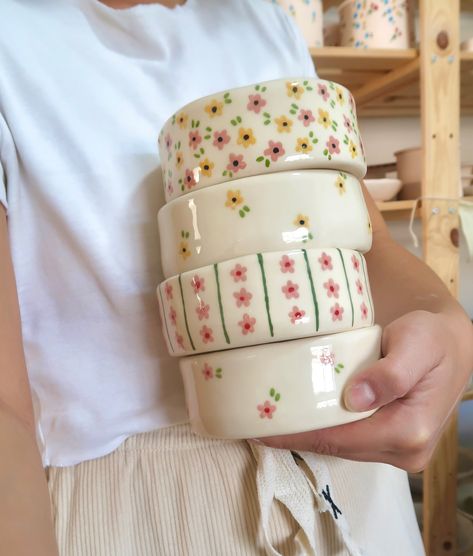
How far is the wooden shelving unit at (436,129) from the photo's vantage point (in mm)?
941

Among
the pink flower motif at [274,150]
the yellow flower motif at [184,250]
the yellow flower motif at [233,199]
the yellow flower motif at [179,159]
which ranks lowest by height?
the yellow flower motif at [184,250]

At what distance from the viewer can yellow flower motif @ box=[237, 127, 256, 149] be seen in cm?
33

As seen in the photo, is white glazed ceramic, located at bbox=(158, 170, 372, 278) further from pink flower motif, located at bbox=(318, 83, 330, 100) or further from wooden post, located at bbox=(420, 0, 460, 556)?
wooden post, located at bbox=(420, 0, 460, 556)

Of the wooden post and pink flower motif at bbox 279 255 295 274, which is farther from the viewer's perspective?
the wooden post

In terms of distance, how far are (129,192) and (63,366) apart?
15 cm

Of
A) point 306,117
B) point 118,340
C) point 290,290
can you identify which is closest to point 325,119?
point 306,117

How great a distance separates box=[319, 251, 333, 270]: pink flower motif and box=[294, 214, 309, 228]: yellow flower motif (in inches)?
0.8

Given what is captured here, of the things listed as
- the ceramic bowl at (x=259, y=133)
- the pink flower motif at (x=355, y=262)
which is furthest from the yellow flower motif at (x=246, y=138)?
the pink flower motif at (x=355, y=262)

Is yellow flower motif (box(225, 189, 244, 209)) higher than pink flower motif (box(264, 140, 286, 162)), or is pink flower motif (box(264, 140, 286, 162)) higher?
pink flower motif (box(264, 140, 286, 162))

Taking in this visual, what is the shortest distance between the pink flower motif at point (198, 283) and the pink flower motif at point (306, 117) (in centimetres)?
12

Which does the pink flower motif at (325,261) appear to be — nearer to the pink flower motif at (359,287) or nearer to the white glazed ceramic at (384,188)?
the pink flower motif at (359,287)

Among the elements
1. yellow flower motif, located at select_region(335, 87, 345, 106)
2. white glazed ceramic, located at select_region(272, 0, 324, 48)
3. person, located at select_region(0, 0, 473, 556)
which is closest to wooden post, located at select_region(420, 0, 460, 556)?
white glazed ceramic, located at select_region(272, 0, 324, 48)

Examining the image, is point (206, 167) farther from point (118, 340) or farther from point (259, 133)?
point (118, 340)

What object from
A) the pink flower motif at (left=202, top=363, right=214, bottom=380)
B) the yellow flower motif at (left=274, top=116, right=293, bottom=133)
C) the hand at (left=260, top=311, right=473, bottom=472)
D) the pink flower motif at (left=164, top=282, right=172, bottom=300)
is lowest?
the hand at (left=260, top=311, right=473, bottom=472)
